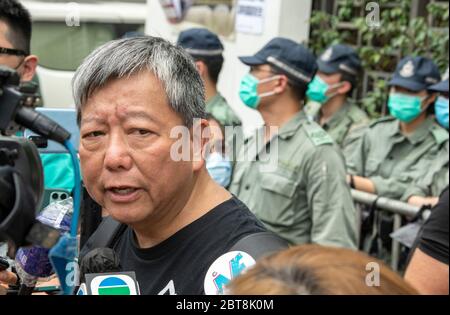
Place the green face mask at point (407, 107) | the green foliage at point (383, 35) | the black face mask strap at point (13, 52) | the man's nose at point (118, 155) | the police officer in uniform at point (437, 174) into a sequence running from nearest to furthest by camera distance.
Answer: the man's nose at point (118, 155), the black face mask strap at point (13, 52), the police officer in uniform at point (437, 174), the green face mask at point (407, 107), the green foliage at point (383, 35)

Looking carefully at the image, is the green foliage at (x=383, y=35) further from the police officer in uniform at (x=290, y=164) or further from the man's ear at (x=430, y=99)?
the police officer in uniform at (x=290, y=164)

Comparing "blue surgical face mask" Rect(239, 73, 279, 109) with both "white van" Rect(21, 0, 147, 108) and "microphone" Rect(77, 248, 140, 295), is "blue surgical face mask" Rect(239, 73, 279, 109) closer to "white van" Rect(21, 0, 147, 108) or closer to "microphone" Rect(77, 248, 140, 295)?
"white van" Rect(21, 0, 147, 108)

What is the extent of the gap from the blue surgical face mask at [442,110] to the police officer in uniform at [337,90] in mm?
928

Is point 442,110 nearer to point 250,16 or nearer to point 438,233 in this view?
point 438,233

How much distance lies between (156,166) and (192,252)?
0.67 feet

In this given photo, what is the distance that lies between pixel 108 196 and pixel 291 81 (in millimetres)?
2420

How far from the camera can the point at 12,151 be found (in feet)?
4.02

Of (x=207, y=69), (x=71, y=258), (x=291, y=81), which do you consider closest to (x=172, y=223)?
(x=71, y=258)

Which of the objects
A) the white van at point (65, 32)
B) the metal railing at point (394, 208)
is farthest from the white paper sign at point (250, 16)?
the metal railing at point (394, 208)

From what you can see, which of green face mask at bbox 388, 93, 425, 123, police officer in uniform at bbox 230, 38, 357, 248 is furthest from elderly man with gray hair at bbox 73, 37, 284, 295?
green face mask at bbox 388, 93, 425, 123

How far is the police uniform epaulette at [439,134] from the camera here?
5.05 m

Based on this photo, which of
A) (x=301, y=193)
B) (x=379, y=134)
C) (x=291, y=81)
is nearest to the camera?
(x=301, y=193)

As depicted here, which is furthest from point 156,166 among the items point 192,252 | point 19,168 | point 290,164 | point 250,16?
point 250,16
